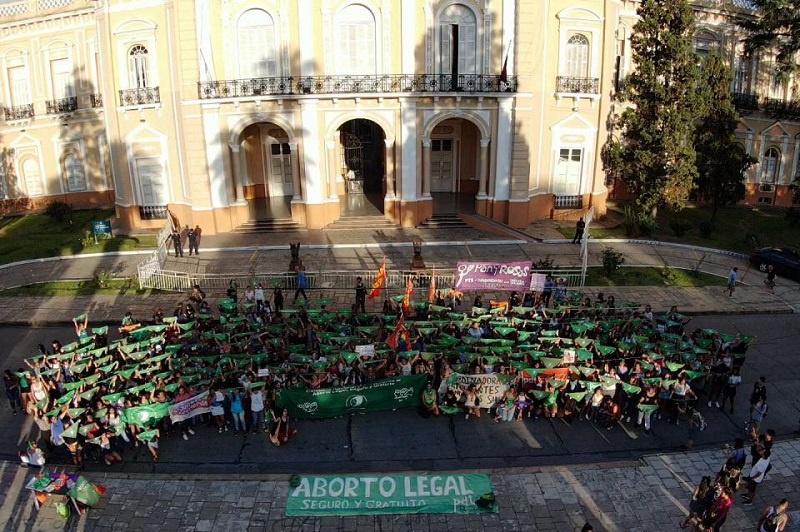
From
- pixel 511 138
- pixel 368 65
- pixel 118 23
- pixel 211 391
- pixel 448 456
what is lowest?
pixel 448 456

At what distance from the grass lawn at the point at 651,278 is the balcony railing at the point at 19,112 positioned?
1407 inches

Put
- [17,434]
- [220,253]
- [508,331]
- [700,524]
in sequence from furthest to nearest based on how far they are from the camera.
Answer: [220,253] → [508,331] → [17,434] → [700,524]

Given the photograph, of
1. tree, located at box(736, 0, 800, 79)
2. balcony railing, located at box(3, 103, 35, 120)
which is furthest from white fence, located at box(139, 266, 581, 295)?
balcony railing, located at box(3, 103, 35, 120)

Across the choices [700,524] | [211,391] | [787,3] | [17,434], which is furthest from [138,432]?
[787,3]

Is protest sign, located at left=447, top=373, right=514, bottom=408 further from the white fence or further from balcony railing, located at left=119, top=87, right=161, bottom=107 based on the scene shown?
balcony railing, located at left=119, top=87, right=161, bottom=107

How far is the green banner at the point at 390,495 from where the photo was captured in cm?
1261

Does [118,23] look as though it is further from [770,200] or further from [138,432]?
[770,200]

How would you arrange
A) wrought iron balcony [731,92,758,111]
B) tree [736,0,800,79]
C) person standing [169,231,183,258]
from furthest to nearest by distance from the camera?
1. wrought iron balcony [731,92,758,111]
2. tree [736,0,800,79]
3. person standing [169,231,183,258]

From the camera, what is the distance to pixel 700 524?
Result: 37.8 feet

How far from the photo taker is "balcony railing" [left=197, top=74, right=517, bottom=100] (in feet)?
98.3

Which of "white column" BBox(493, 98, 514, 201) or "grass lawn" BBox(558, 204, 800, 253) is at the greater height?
"white column" BBox(493, 98, 514, 201)

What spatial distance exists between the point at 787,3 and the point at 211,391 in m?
35.0

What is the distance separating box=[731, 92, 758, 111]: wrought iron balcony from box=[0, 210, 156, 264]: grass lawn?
35512mm

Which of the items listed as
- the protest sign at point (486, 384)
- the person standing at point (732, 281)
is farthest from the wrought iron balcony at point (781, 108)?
the protest sign at point (486, 384)
